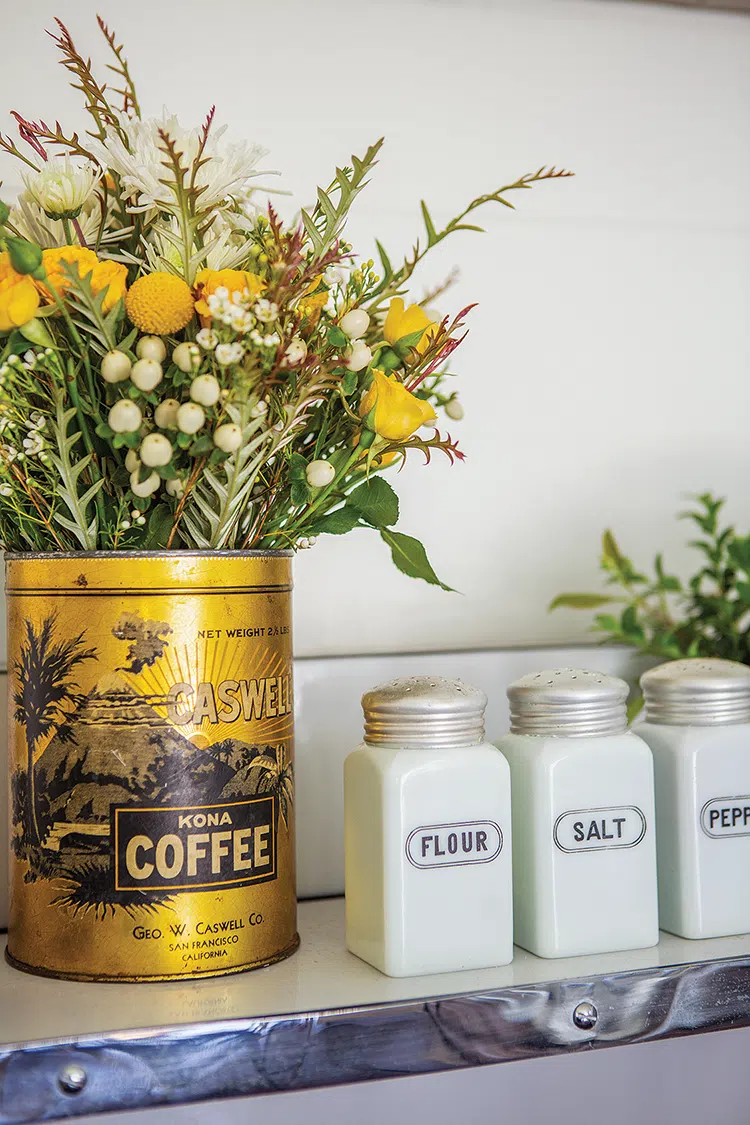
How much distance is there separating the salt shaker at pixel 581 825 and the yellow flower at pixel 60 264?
29 cm

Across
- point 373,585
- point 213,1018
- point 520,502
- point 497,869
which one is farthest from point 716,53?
point 213,1018

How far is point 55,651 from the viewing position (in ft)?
1.68

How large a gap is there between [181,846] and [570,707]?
0.65ft

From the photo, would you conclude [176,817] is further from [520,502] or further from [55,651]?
[520,502]

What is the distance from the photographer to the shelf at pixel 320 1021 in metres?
0.45

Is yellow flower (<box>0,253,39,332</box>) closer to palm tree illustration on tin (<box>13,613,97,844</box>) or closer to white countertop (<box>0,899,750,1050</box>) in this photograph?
palm tree illustration on tin (<box>13,613,97,844</box>)

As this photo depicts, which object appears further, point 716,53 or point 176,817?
point 716,53

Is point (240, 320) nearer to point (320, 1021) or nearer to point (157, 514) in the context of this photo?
point (157, 514)

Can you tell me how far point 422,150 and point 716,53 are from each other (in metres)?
0.26

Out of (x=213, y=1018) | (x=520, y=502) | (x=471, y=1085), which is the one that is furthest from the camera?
(x=520, y=502)

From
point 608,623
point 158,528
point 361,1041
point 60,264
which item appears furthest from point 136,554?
point 608,623

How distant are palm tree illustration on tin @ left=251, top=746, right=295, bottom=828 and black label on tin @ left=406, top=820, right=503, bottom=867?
0.23 feet

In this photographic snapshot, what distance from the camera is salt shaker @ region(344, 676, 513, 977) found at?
508 millimetres

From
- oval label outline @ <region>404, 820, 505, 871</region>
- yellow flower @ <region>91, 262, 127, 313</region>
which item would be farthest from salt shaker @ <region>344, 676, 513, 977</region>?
yellow flower @ <region>91, 262, 127, 313</region>
